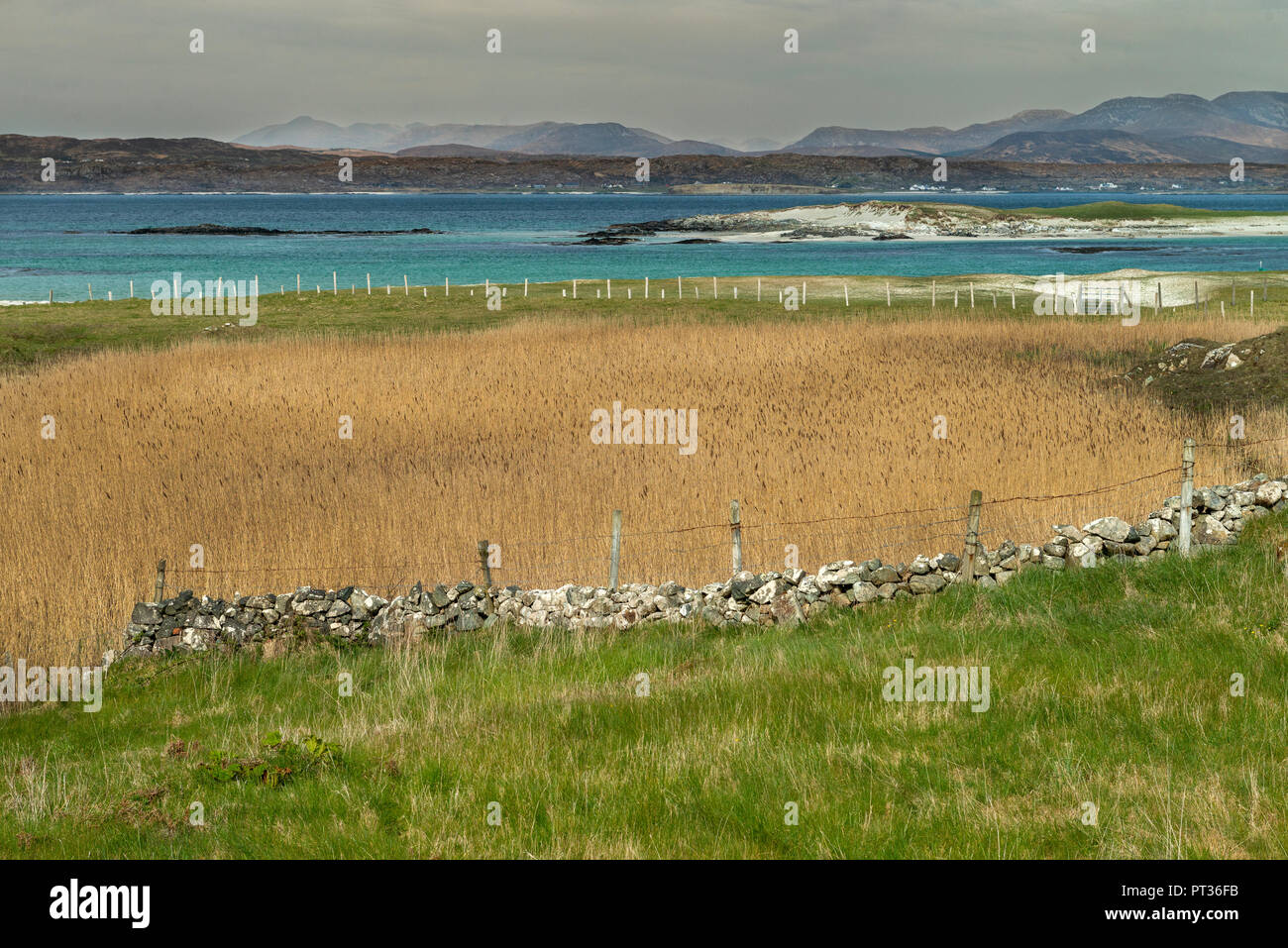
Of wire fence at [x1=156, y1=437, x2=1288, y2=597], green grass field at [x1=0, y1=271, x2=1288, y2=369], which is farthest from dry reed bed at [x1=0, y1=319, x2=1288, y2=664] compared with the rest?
green grass field at [x1=0, y1=271, x2=1288, y2=369]

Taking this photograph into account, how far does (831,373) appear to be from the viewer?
35219mm

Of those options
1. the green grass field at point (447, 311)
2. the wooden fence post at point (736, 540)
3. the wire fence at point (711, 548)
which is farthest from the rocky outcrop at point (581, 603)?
the green grass field at point (447, 311)

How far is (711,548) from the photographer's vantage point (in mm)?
19016

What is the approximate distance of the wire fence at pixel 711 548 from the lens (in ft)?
58.5

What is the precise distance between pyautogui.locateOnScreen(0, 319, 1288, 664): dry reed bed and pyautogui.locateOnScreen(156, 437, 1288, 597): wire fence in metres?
0.06

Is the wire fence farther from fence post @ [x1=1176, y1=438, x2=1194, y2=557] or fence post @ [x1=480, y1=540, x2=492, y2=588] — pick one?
fence post @ [x1=1176, y1=438, x2=1194, y2=557]

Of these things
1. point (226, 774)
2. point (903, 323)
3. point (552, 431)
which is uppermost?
point (903, 323)

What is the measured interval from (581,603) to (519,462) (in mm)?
9447

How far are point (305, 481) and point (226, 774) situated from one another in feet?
44.9

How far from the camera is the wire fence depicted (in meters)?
17.8

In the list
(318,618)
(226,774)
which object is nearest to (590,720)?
(226,774)

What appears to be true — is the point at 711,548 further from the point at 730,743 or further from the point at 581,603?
the point at 730,743

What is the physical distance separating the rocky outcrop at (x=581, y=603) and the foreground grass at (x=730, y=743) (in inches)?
23.6
